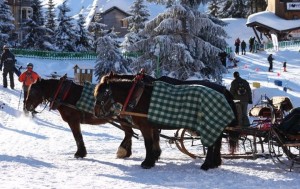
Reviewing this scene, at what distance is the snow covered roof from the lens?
5349 centimetres

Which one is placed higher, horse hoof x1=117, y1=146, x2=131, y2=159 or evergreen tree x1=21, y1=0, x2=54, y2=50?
evergreen tree x1=21, y1=0, x2=54, y2=50

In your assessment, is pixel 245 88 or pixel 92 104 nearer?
pixel 92 104

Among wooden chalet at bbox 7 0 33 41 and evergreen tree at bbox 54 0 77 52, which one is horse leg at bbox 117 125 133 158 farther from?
wooden chalet at bbox 7 0 33 41

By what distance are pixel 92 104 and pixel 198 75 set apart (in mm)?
14618

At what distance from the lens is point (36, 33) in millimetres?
51375

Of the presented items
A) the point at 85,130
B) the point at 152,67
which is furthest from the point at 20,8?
the point at 85,130

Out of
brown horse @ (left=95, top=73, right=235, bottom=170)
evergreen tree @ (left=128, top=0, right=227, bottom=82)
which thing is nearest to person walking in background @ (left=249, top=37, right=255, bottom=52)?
evergreen tree @ (left=128, top=0, right=227, bottom=82)

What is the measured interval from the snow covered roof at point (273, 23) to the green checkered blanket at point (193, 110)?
45664 mm

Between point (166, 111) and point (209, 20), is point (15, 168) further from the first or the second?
point (209, 20)

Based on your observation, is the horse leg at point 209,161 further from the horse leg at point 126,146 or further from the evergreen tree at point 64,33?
the evergreen tree at point 64,33

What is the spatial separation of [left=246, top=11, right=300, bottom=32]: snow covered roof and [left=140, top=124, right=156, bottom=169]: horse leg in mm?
45652

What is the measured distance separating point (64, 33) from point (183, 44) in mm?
27284

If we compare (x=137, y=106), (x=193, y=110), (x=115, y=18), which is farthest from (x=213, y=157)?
(x=115, y=18)

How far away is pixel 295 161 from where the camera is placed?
9164mm
